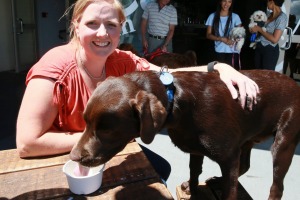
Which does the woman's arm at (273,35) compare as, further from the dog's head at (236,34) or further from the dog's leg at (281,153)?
the dog's leg at (281,153)

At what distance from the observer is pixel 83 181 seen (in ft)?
4.37

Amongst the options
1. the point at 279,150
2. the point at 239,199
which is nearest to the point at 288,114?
the point at 279,150

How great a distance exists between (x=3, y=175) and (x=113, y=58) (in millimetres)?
1006

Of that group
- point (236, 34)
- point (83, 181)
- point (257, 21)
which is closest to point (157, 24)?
point (236, 34)

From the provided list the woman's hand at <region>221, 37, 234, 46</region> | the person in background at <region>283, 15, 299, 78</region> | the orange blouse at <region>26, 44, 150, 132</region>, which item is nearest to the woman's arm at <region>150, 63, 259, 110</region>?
the orange blouse at <region>26, 44, 150, 132</region>

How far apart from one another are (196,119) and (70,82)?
734 millimetres

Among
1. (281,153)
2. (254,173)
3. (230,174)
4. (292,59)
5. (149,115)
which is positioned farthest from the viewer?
(292,59)

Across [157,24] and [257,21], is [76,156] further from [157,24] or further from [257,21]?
[257,21]

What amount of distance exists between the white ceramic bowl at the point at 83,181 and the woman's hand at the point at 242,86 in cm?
82

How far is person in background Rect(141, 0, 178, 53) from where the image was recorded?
17.5 feet

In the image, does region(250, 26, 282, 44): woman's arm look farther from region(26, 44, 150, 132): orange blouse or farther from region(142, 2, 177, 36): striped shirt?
region(26, 44, 150, 132): orange blouse

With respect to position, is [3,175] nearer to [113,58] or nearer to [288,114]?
[113,58]

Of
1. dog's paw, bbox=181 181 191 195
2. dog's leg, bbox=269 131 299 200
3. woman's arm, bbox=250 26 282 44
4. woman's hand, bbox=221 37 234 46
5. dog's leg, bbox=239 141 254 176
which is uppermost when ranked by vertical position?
woman's arm, bbox=250 26 282 44

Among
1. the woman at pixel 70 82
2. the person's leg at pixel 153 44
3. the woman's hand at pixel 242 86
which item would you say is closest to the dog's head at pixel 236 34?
the person's leg at pixel 153 44
